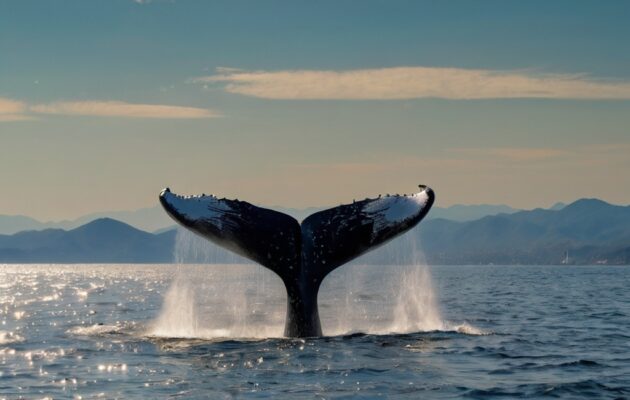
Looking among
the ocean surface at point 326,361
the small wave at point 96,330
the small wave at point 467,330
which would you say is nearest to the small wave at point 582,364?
the ocean surface at point 326,361

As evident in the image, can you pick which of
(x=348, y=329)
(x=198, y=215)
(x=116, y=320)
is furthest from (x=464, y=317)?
(x=198, y=215)

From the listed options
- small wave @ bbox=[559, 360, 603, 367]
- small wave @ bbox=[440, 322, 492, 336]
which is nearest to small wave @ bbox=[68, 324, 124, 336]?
small wave @ bbox=[440, 322, 492, 336]

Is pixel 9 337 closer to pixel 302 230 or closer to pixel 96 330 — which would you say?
pixel 96 330

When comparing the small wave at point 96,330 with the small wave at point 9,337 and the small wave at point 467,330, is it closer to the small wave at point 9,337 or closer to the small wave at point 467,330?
the small wave at point 9,337

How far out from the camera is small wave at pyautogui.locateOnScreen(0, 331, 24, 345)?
19234mm

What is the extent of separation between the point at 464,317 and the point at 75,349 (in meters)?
11.4

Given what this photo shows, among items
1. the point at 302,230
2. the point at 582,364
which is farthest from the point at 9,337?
the point at 582,364

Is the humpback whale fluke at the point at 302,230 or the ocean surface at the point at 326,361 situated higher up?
the humpback whale fluke at the point at 302,230

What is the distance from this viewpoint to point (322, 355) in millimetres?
14414

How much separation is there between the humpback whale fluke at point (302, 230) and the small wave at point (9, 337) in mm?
7061

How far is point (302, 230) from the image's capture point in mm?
14750

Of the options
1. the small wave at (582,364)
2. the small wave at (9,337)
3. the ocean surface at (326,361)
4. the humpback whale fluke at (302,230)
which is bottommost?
the small wave at (582,364)

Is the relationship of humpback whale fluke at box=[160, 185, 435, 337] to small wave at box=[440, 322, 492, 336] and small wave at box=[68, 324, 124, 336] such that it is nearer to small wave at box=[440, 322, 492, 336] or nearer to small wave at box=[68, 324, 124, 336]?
small wave at box=[440, 322, 492, 336]

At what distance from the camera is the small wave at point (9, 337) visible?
757 inches
